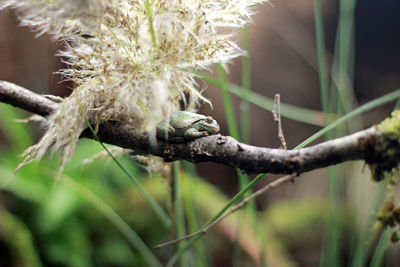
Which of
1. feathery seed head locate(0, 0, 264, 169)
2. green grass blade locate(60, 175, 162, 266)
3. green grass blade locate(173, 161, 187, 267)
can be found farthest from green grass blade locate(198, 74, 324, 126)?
green grass blade locate(60, 175, 162, 266)

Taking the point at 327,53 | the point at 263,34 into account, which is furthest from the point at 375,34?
Answer: the point at 263,34

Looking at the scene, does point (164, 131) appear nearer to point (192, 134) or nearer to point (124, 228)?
point (192, 134)

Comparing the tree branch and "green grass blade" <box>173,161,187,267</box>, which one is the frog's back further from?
"green grass blade" <box>173,161,187,267</box>

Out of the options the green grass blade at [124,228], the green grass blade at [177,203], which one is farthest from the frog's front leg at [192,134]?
the green grass blade at [124,228]

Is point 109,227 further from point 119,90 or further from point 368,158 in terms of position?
point 368,158

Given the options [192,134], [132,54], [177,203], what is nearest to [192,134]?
[192,134]

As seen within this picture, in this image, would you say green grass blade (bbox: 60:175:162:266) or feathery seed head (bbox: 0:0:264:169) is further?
green grass blade (bbox: 60:175:162:266)

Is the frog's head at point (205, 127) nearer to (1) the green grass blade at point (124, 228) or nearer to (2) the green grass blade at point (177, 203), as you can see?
(2) the green grass blade at point (177, 203)

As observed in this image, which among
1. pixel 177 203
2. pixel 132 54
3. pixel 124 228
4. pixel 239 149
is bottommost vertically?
pixel 124 228
